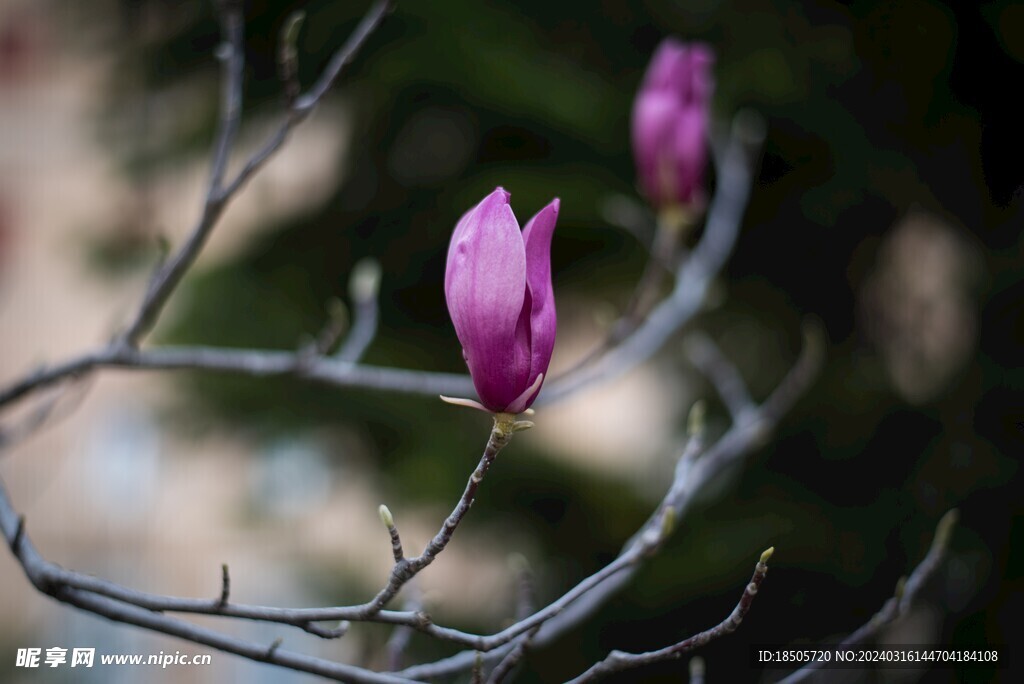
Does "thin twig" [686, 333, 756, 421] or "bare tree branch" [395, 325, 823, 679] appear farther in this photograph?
"thin twig" [686, 333, 756, 421]

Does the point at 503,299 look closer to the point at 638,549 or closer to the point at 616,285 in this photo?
the point at 638,549

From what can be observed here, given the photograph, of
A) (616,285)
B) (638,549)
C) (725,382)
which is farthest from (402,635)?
(616,285)

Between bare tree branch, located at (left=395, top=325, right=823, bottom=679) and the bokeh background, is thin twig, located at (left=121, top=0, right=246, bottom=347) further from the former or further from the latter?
the bokeh background

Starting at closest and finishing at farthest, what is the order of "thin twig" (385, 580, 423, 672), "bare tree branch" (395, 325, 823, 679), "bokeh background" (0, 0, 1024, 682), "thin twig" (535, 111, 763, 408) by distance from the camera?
"bare tree branch" (395, 325, 823, 679) < "thin twig" (385, 580, 423, 672) < "thin twig" (535, 111, 763, 408) < "bokeh background" (0, 0, 1024, 682)

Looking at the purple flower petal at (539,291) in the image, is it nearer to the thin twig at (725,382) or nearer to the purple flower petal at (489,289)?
the purple flower petal at (489,289)

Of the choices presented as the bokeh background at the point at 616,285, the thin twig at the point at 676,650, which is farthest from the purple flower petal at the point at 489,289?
the bokeh background at the point at 616,285

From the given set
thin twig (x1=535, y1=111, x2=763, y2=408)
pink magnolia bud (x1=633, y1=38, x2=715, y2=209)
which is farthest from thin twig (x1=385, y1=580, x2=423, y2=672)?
pink magnolia bud (x1=633, y1=38, x2=715, y2=209)
